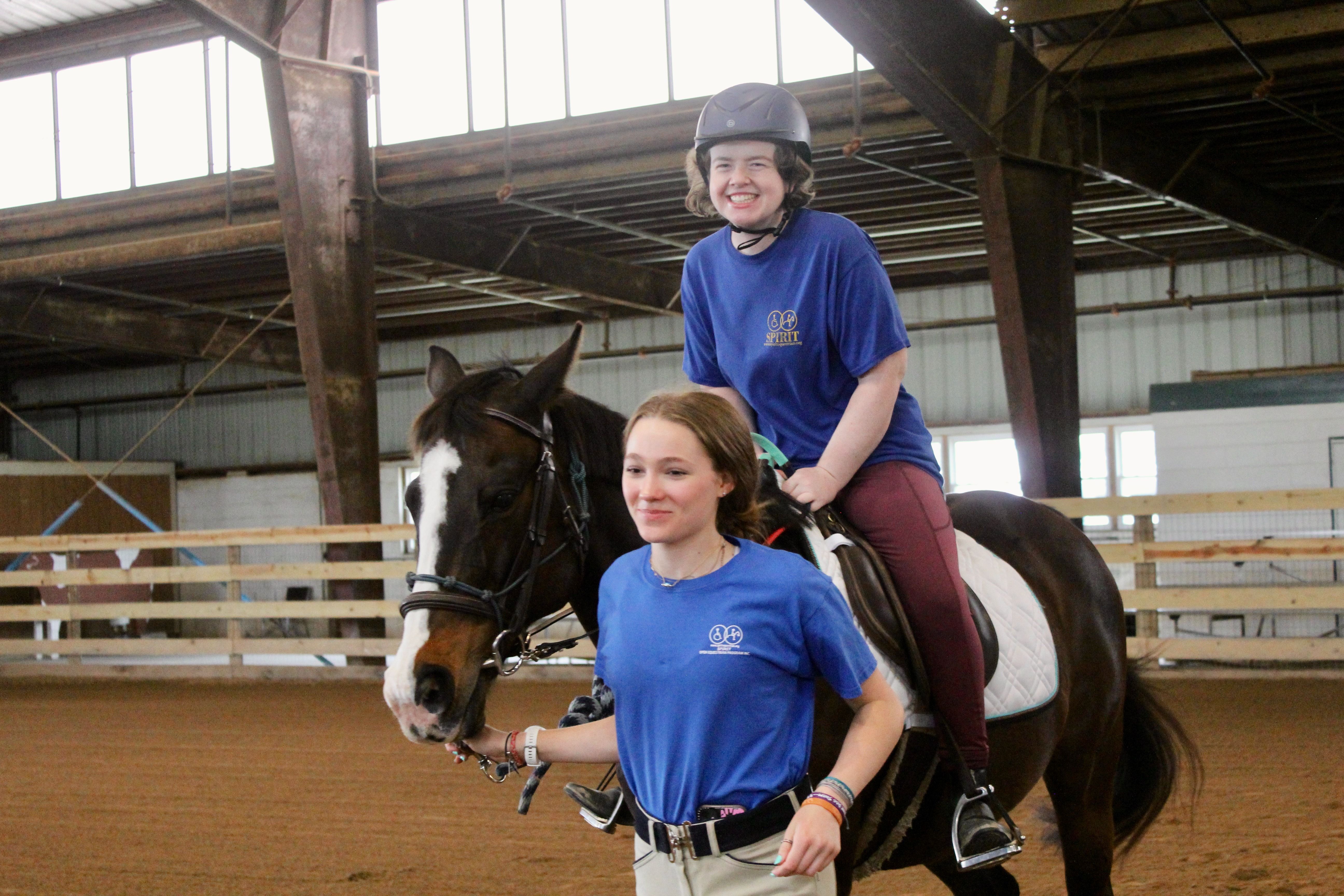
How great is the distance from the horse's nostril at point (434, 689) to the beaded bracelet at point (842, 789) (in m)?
0.66

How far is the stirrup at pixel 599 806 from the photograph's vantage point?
1972 mm

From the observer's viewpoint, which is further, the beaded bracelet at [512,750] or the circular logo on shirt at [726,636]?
the beaded bracelet at [512,750]

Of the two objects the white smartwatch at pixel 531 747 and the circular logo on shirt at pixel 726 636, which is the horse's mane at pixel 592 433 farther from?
the circular logo on shirt at pixel 726 636

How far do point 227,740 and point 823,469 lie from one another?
5887mm

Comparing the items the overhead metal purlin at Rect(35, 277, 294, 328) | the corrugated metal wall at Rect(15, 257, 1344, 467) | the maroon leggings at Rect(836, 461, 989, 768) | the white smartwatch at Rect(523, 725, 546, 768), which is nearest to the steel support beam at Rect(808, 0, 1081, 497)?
the maroon leggings at Rect(836, 461, 989, 768)

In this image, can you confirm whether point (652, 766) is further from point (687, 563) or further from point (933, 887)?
point (933, 887)

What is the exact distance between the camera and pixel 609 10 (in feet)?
39.6

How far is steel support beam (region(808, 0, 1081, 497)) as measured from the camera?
7.39m

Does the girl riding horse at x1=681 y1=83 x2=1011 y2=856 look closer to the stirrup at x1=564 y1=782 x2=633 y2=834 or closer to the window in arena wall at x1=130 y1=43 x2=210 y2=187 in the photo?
the stirrup at x1=564 y1=782 x2=633 y2=834

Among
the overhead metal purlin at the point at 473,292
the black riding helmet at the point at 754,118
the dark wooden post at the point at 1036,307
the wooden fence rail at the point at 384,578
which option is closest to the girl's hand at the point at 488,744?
the black riding helmet at the point at 754,118

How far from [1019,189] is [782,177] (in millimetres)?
6741

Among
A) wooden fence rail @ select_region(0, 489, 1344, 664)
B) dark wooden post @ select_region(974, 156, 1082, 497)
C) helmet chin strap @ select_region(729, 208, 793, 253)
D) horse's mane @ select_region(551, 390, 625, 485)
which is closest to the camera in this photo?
helmet chin strap @ select_region(729, 208, 793, 253)

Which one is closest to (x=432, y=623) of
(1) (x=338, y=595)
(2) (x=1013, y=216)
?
(2) (x=1013, y=216)

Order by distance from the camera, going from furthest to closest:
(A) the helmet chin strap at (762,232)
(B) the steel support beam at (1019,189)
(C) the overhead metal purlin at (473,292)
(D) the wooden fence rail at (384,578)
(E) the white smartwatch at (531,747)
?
1. (C) the overhead metal purlin at (473,292)
2. (D) the wooden fence rail at (384,578)
3. (B) the steel support beam at (1019,189)
4. (A) the helmet chin strap at (762,232)
5. (E) the white smartwatch at (531,747)
